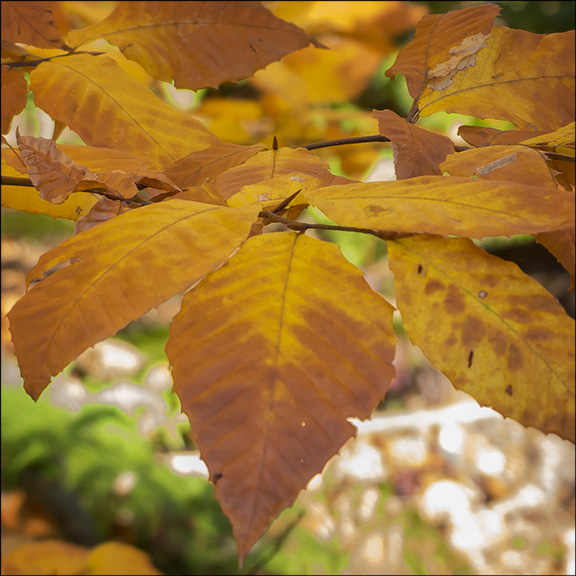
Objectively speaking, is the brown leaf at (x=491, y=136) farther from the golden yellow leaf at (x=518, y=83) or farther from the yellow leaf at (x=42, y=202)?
the yellow leaf at (x=42, y=202)

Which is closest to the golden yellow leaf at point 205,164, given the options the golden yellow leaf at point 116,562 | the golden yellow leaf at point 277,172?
the golden yellow leaf at point 277,172

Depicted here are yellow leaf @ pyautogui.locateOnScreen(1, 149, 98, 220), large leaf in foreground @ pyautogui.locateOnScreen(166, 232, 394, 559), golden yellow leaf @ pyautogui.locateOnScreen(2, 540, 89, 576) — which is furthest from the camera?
golden yellow leaf @ pyautogui.locateOnScreen(2, 540, 89, 576)

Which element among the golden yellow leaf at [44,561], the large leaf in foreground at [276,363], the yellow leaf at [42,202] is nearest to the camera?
the large leaf in foreground at [276,363]

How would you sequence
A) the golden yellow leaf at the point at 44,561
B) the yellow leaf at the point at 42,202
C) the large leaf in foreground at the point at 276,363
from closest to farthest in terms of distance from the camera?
the large leaf in foreground at the point at 276,363, the yellow leaf at the point at 42,202, the golden yellow leaf at the point at 44,561

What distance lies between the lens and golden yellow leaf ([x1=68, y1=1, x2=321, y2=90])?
339 millimetres

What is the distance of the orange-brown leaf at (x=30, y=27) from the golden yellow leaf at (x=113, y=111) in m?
0.02

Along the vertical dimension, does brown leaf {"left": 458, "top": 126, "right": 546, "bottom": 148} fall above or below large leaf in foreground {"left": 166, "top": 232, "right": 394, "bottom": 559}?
above

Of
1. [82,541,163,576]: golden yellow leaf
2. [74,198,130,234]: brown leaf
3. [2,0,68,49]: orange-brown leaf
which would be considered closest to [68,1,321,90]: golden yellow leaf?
[2,0,68,49]: orange-brown leaf

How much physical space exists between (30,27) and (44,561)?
0.72 metres

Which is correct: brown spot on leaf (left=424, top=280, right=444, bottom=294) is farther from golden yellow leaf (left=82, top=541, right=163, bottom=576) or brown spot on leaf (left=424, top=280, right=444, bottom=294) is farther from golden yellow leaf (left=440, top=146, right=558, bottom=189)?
golden yellow leaf (left=82, top=541, right=163, bottom=576)

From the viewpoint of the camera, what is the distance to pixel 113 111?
0.31m

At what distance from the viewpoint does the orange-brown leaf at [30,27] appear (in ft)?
1.07

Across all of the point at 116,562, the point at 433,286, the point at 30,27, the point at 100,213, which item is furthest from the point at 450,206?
the point at 116,562

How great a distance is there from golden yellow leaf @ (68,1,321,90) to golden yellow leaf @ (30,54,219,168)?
27mm
